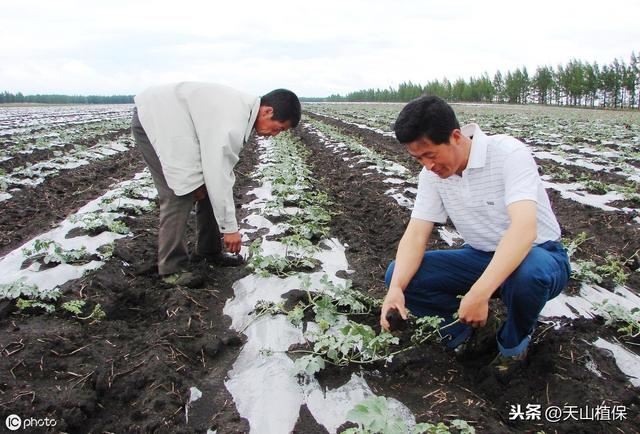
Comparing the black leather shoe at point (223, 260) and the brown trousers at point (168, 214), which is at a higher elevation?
the brown trousers at point (168, 214)

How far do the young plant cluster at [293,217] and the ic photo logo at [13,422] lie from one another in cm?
198

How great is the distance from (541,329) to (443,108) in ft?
5.39

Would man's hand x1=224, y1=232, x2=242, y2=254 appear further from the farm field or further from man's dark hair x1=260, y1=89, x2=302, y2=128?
man's dark hair x1=260, y1=89, x2=302, y2=128

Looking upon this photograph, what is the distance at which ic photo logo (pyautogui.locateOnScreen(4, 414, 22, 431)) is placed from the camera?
2258mm

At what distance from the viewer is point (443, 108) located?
2379 millimetres

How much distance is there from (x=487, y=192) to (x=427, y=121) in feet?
1.89

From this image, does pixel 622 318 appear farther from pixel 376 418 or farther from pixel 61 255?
pixel 61 255

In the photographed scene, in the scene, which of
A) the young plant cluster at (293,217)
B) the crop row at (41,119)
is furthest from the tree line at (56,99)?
the young plant cluster at (293,217)

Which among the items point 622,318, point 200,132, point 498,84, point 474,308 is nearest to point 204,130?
point 200,132

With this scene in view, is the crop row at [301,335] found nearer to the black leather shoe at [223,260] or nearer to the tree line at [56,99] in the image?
the black leather shoe at [223,260]

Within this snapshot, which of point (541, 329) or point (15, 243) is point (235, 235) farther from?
point (15, 243)

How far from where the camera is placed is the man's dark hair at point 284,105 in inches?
136

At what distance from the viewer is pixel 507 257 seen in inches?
90.8

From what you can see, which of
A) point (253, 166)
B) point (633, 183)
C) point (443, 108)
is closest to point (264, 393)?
point (443, 108)
